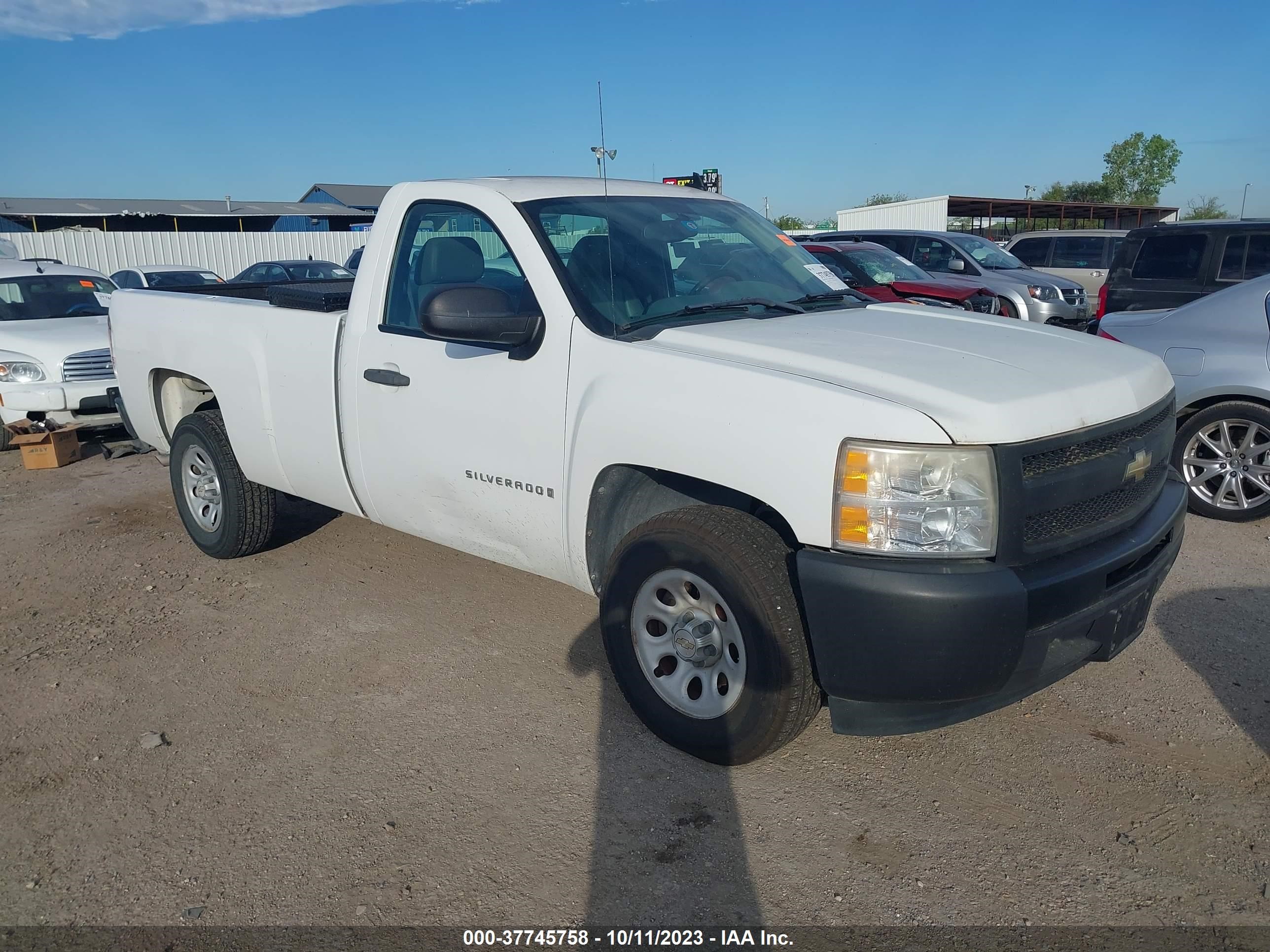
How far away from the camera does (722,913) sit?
265cm

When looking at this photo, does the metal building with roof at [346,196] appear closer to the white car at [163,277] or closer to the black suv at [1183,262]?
the white car at [163,277]

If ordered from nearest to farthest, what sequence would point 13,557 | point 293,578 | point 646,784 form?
point 646,784 → point 293,578 → point 13,557

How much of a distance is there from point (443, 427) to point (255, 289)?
3217 mm

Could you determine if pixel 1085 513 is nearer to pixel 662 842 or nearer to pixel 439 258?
pixel 662 842

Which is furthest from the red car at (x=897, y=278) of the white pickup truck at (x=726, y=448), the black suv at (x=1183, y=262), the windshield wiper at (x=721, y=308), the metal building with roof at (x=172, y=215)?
the metal building with roof at (x=172, y=215)

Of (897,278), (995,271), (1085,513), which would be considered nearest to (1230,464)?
(1085,513)

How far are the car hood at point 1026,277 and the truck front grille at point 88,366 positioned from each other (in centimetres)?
1157

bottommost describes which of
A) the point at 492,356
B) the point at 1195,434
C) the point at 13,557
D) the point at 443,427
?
the point at 13,557

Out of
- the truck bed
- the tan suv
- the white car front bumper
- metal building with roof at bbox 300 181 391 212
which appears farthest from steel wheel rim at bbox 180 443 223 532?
Answer: metal building with roof at bbox 300 181 391 212

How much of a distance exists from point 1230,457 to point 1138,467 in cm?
333

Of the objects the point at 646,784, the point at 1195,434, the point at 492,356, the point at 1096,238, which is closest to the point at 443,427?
the point at 492,356

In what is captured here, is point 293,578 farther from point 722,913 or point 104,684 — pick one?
point 722,913

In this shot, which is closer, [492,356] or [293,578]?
[492,356]

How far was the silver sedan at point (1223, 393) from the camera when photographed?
5.69m
